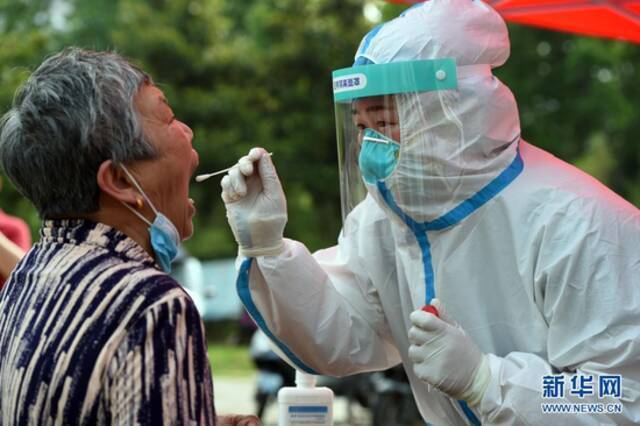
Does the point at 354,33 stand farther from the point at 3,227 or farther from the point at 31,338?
the point at 31,338

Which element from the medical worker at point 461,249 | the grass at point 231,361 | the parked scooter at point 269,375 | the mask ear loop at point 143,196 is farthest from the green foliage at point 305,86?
the mask ear loop at point 143,196

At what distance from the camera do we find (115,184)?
2057mm

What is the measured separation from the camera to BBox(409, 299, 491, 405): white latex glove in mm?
2711

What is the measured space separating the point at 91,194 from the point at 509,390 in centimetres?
121

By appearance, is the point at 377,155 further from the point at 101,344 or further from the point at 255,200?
the point at 101,344

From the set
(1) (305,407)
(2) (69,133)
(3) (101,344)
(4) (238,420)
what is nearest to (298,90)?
(1) (305,407)

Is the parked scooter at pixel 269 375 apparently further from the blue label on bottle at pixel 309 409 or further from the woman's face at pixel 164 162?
the woman's face at pixel 164 162

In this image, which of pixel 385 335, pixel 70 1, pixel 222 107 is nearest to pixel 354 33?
pixel 222 107

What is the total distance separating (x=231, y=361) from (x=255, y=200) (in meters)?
16.4

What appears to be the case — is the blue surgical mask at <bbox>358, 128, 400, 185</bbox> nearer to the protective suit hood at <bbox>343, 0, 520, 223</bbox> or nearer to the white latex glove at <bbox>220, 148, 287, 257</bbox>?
the protective suit hood at <bbox>343, 0, 520, 223</bbox>

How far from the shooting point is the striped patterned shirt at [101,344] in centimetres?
188

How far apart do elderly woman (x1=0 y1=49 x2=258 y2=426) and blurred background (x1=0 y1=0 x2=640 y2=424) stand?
15495 mm

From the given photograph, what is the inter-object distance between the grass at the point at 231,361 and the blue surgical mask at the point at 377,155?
14047 millimetres

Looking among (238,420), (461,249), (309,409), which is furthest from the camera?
(309,409)
